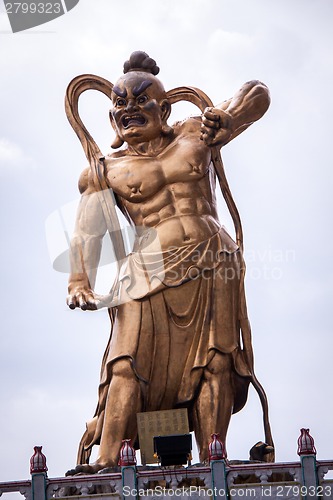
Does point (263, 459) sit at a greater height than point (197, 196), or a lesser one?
lesser

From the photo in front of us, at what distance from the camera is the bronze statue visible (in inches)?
668

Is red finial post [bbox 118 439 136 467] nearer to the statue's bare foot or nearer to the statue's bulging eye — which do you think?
the statue's bare foot

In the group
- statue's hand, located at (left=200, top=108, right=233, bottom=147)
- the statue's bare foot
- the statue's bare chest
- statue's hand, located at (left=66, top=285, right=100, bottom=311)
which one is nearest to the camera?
the statue's bare foot

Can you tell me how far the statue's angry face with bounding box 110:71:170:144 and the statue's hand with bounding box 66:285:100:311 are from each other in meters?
1.69

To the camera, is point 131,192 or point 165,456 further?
point 131,192

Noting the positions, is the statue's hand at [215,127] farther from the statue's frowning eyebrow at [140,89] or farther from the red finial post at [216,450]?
the red finial post at [216,450]

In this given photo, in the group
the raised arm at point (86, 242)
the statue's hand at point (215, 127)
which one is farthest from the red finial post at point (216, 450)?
the statue's hand at point (215, 127)

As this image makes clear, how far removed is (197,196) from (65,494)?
3.54 meters

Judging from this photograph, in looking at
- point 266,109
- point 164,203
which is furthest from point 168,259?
point 266,109

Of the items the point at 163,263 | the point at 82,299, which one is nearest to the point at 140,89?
the point at 163,263

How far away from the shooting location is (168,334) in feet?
56.3

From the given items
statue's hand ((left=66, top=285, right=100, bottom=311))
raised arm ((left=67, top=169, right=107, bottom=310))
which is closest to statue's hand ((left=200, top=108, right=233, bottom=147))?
raised arm ((left=67, top=169, right=107, bottom=310))

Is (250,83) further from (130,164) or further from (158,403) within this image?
(158,403)

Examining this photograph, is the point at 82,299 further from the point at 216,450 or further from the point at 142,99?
the point at 216,450
